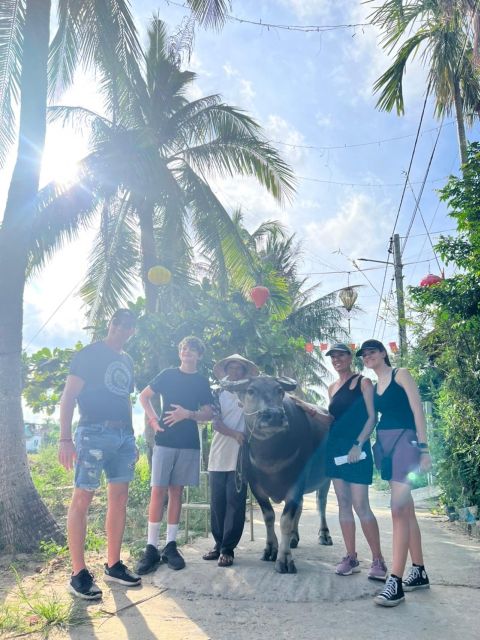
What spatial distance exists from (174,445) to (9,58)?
585cm

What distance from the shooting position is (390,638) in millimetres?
3127

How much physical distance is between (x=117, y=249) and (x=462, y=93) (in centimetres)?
737

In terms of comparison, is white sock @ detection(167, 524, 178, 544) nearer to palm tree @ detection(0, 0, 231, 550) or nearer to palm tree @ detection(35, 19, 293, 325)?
palm tree @ detection(0, 0, 231, 550)

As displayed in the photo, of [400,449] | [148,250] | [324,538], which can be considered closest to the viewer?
[400,449]

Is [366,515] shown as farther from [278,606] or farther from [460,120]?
[460,120]

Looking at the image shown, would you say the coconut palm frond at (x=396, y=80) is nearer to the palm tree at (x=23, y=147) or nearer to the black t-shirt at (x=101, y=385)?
the palm tree at (x=23, y=147)

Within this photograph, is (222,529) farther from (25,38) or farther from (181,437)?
(25,38)

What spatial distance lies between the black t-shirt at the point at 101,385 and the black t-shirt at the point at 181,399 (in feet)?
1.37

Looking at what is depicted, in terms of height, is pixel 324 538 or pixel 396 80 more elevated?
pixel 396 80

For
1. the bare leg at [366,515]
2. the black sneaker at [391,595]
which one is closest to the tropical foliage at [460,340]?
the bare leg at [366,515]

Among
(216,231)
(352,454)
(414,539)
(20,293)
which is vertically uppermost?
(216,231)

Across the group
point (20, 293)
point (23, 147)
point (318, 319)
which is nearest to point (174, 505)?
point (20, 293)

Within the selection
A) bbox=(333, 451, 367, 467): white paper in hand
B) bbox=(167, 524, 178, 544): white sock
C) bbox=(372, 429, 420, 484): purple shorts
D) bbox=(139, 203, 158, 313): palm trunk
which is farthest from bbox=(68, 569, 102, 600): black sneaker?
bbox=(139, 203, 158, 313): palm trunk

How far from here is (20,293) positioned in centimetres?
660
